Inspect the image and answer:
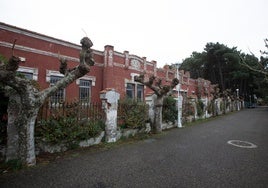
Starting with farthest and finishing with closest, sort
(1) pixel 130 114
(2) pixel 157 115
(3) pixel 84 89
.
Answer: (3) pixel 84 89 → (2) pixel 157 115 → (1) pixel 130 114

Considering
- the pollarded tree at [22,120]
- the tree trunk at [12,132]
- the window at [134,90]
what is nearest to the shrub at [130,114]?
the pollarded tree at [22,120]

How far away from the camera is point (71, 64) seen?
13.6m

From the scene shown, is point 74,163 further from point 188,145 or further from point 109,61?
point 109,61

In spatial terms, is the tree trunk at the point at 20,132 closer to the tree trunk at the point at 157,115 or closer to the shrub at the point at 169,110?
the tree trunk at the point at 157,115

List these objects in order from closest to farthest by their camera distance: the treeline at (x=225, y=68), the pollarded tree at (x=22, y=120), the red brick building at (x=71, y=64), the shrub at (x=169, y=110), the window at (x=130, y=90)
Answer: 1. the pollarded tree at (x=22, y=120)
2. the red brick building at (x=71, y=64)
3. the shrub at (x=169, y=110)
4. the window at (x=130, y=90)
5. the treeline at (x=225, y=68)

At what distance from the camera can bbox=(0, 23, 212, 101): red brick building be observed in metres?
11.0

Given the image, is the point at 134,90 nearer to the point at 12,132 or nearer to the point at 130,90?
the point at 130,90

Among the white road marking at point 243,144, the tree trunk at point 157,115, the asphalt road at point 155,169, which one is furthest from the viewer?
the tree trunk at point 157,115

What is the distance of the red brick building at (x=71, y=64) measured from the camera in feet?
36.1

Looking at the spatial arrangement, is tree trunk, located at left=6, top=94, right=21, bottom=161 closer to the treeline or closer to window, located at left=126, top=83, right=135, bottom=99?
window, located at left=126, top=83, right=135, bottom=99

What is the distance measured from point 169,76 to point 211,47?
21528mm

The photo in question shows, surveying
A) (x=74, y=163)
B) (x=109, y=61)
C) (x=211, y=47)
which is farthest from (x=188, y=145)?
(x=211, y=47)

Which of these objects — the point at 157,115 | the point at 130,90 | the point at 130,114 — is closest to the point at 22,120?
the point at 130,114

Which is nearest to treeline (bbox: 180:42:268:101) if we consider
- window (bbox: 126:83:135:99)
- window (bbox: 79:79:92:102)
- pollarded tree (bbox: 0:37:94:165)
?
window (bbox: 126:83:135:99)
